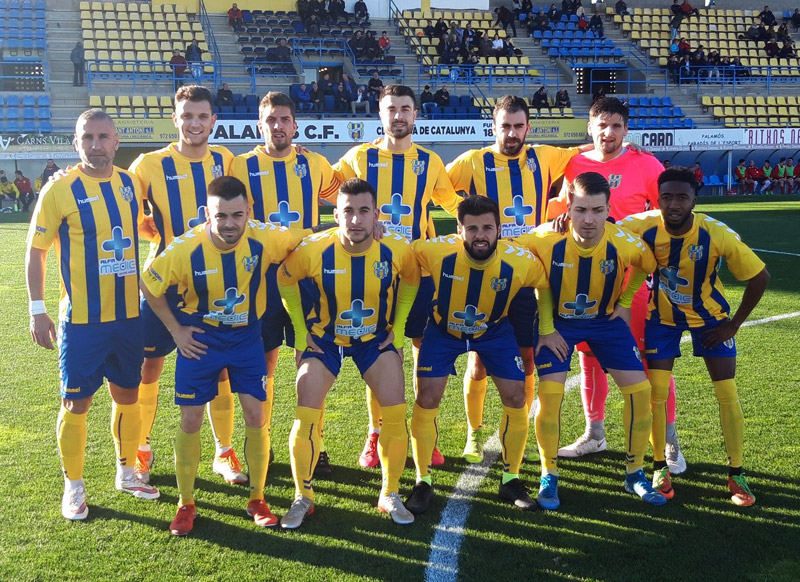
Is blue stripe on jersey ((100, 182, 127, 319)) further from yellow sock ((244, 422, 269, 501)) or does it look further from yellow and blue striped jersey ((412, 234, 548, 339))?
yellow and blue striped jersey ((412, 234, 548, 339))

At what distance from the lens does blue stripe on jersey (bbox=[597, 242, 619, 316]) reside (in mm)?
4164

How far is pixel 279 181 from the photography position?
455 cm

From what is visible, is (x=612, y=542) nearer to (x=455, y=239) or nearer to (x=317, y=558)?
(x=317, y=558)

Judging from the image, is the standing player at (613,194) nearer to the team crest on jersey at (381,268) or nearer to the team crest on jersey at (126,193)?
the team crest on jersey at (381,268)

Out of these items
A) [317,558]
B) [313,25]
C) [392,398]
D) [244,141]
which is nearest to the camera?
[317,558]

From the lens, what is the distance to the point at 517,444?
165 inches

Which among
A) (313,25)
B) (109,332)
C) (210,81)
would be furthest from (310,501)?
(313,25)

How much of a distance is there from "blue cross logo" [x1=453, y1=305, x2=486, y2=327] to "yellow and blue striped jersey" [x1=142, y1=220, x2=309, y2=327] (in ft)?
3.27

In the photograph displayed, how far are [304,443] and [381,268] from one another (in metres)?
0.96

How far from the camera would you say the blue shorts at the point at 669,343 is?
4238mm

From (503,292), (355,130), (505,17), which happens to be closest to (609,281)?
(503,292)

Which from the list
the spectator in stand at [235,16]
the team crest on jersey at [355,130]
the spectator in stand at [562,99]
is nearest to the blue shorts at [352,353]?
the team crest on jersey at [355,130]

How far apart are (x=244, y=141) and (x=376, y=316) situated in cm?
1766

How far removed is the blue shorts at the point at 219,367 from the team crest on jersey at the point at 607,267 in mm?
1830
